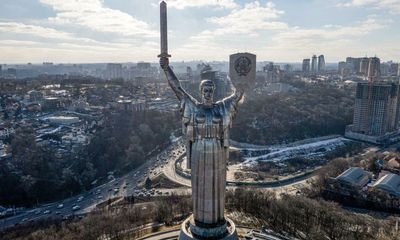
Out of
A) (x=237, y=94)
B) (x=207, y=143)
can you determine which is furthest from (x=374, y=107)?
(x=207, y=143)

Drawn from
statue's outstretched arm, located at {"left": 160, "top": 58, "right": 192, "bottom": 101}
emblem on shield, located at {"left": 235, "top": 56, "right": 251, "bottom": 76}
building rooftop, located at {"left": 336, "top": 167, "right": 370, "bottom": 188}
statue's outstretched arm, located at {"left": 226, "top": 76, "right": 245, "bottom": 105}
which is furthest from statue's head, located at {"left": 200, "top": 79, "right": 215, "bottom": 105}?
building rooftop, located at {"left": 336, "top": 167, "right": 370, "bottom": 188}

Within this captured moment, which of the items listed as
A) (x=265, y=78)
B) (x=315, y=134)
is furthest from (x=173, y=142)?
(x=265, y=78)

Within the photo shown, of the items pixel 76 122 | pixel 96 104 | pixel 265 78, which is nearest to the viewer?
pixel 76 122

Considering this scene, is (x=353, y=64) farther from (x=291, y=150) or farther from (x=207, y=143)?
(x=207, y=143)

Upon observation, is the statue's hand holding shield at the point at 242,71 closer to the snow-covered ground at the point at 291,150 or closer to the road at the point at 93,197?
the road at the point at 93,197

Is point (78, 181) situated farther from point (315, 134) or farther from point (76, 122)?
point (315, 134)
